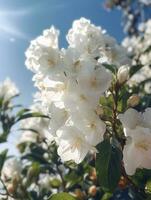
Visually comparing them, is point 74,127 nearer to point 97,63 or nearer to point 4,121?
point 97,63

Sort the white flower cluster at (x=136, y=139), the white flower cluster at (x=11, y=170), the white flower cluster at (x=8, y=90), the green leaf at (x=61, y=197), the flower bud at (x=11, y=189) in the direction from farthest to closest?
the white flower cluster at (x=8, y=90) < the white flower cluster at (x=11, y=170) < the flower bud at (x=11, y=189) < the green leaf at (x=61, y=197) < the white flower cluster at (x=136, y=139)

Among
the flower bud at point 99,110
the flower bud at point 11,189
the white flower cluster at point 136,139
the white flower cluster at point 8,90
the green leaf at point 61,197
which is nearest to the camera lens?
the white flower cluster at point 136,139

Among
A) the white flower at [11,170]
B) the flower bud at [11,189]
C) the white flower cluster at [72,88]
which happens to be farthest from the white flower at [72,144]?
the white flower at [11,170]

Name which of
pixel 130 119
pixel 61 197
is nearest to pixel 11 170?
pixel 61 197

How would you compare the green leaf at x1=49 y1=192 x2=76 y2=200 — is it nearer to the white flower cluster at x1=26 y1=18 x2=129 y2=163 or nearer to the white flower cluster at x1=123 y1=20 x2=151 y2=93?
the white flower cluster at x1=26 y1=18 x2=129 y2=163

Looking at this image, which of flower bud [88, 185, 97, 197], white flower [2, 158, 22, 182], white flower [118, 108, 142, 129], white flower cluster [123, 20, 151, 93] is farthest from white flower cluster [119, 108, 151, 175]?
white flower cluster [123, 20, 151, 93]

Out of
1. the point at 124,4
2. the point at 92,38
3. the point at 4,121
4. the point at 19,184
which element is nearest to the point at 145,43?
the point at 124,4

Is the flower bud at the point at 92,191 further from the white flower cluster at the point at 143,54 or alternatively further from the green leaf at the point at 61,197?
the white flower cluster at the point at 143,54
